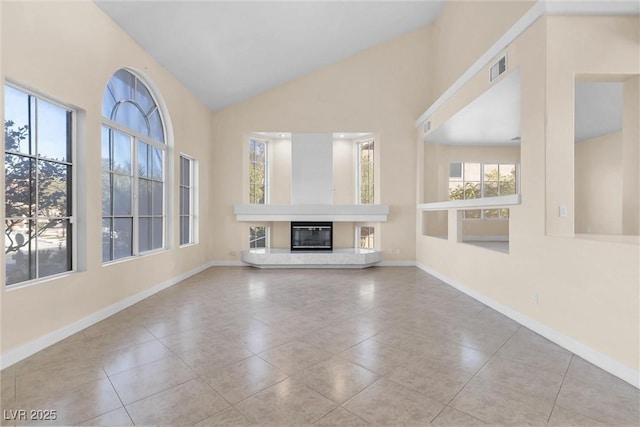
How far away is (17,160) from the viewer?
2605mm

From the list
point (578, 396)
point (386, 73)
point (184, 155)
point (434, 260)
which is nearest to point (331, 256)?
point (434, 260)

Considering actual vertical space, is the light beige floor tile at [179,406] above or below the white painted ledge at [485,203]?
below

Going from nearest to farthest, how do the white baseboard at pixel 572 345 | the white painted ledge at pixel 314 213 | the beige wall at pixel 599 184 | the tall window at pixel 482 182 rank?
the white baseboard at pixel 572 345, the white painted ledge at pixel 314 213, the beige wall at pixel 599 184, the tall window at pixel 482 182

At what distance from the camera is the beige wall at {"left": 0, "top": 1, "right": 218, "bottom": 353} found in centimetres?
249

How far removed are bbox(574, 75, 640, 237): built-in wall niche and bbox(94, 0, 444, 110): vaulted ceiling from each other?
344cm

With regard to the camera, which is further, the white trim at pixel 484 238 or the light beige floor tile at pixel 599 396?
the white trim at pixel 484 238

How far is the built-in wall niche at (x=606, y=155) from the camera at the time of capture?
328cm

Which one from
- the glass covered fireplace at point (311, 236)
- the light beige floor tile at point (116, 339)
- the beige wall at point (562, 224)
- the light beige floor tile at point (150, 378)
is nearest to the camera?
the light beige floor tile at point (150, 378)

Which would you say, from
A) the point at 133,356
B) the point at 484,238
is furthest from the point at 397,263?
the point at 133,356

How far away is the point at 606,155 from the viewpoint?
7.57 m

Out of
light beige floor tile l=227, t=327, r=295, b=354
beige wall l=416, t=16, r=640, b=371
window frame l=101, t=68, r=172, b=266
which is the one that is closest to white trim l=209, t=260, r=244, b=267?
window frame l=101, t=68, r=172, b=266

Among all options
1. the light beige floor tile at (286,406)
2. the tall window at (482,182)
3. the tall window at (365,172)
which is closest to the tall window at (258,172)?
the tall window at (365,172)

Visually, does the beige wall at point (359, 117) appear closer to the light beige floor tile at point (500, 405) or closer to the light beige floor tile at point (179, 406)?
the light beige floor tile at point (500, 405)

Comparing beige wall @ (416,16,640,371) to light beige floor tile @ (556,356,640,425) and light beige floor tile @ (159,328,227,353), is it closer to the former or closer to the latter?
light beige floor tile @ (556,356,640,425)
